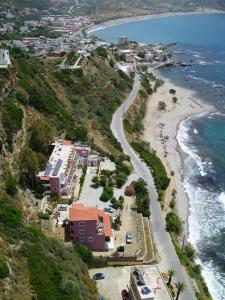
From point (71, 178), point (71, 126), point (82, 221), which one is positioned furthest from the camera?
point (71, 126)

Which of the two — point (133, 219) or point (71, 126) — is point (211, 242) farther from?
point (71, 126)

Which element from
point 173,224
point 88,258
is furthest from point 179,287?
point 173,224

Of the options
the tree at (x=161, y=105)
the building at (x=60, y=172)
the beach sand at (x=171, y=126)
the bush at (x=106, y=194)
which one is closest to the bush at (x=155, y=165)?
the beach sand at (x=171, y=126)

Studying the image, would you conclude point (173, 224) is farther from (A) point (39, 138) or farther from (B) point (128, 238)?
(A) point (39, 138)

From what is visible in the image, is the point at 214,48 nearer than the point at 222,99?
No

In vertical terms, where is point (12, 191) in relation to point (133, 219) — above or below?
above

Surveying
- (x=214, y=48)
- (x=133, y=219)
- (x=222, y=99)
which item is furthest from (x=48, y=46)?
(x=133, y=219)
